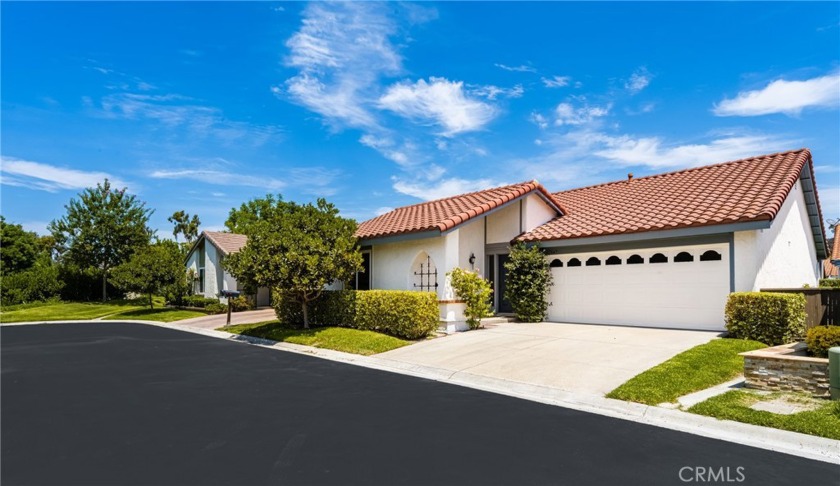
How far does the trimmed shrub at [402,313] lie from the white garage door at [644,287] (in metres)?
5.19

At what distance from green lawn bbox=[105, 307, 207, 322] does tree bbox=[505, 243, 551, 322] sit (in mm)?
18373

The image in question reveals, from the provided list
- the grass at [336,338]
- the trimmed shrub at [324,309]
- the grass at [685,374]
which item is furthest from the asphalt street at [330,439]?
the trimmed shrub at [324,309]

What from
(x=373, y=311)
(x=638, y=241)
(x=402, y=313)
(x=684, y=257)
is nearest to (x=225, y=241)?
(x=373, y=311)

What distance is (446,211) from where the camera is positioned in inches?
680

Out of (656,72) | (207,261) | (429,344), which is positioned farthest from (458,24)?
(207,261)

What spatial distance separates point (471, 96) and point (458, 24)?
3.87 metres

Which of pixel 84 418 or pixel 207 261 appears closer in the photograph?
pixel 84 418

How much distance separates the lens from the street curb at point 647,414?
528cm

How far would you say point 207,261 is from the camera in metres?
32.5

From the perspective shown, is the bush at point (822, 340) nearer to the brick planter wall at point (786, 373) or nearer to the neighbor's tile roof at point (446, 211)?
the brick planter wall at point (786, 373)

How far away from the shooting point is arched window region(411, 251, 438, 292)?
1577 centimetres

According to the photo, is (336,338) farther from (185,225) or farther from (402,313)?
(185,225)

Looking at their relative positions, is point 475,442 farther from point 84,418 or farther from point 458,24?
point 458,24

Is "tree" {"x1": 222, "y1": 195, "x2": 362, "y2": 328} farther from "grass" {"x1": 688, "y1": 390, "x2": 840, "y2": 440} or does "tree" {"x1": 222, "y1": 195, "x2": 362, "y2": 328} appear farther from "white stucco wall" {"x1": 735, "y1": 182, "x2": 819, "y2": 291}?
"white stucco wall" {"x1": 735, "y1": 182, "x2": 819, "y2": 291}
